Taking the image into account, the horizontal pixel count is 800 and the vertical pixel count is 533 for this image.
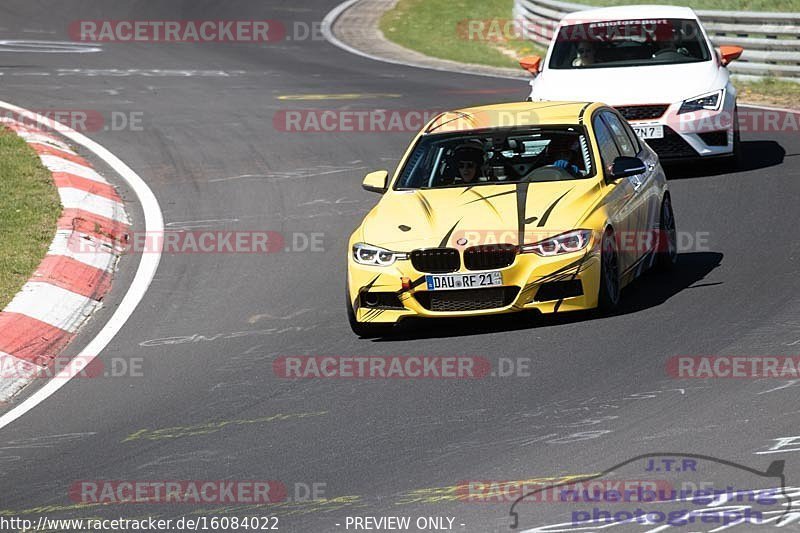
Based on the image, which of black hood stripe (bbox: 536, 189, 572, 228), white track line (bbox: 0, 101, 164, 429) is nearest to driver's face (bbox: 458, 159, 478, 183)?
black hood stripe (bbox: 536, 189, 572, 228)

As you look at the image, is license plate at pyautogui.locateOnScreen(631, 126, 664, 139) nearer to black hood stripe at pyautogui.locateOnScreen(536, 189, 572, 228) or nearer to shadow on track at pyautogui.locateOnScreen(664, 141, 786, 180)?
shadow on track at pyautogui.locateOnScreen(664, 141, 786, 180)

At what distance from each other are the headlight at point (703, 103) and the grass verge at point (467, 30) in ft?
21.6

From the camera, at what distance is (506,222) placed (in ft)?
32.4

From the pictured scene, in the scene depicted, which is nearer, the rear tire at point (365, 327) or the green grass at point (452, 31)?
the rear tire at point (365, 327)

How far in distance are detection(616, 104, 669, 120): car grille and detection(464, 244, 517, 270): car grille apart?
5891 mm

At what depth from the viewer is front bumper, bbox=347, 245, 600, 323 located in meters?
9.70

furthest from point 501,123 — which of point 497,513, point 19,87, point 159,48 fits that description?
point 159,48

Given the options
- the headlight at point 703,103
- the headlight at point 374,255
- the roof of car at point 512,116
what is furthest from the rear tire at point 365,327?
the headlight at point 703,103

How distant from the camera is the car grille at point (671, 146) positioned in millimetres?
15133

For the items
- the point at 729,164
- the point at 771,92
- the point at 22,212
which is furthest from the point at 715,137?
the point at 22,212

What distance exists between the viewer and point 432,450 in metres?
7.53

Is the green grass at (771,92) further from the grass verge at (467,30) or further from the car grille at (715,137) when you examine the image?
the car grille at (715,137)

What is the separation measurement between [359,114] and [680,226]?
756 centimetres

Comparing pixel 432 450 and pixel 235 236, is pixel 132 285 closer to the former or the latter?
pixel 235 236
